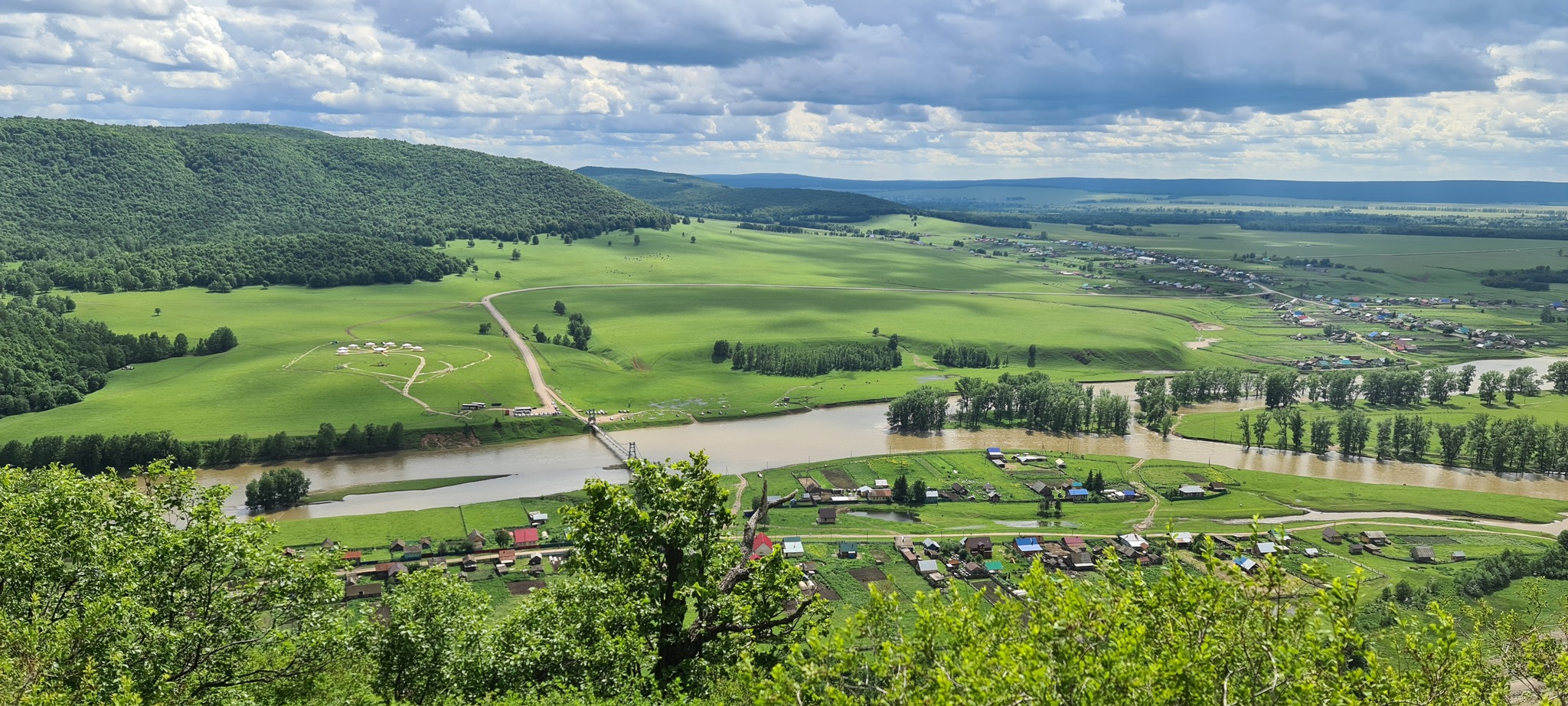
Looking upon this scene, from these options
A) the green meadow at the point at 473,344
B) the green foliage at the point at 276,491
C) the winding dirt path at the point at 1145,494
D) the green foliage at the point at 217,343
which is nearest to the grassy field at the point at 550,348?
the green meadow at the point at 473,344

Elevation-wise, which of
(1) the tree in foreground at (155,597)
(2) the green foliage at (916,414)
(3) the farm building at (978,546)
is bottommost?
(3) the farm building at (978,546)

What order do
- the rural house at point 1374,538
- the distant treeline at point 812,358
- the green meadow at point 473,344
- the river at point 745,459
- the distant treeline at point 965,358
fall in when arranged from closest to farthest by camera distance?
1. the rural house at point 1374,538
2. the river at point 745,459
3. the green meadow at point 473,344
4. the distant treeline at point 812,358
5. the distant treeline at point 965,358

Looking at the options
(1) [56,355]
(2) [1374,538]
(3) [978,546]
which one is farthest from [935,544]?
(1) [56,355]

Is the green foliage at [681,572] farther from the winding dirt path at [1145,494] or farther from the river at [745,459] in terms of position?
the river at [745,459]

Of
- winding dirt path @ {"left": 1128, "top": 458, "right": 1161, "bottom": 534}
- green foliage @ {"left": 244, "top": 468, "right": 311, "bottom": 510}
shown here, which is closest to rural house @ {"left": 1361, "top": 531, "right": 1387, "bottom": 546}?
winding dirt path @ {"left": 1128, "top": 458, "right": 1161, "bottom": 534}

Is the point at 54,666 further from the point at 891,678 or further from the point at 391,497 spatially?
the point at 391,497

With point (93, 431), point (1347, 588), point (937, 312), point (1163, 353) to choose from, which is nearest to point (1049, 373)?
point (1163, 353)
